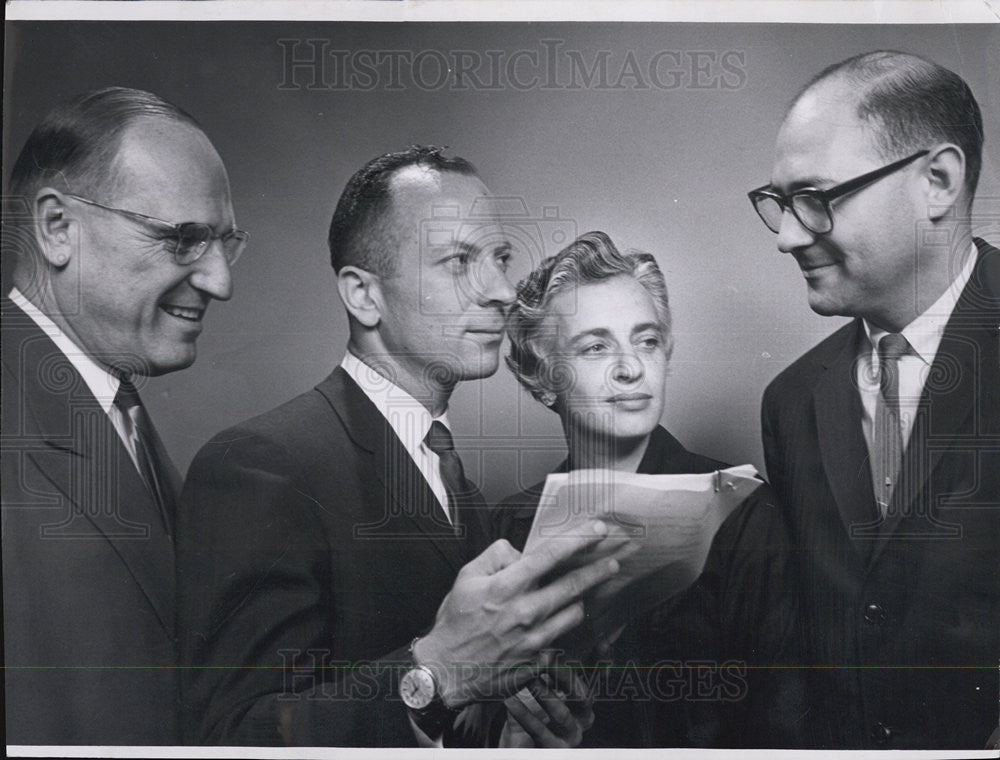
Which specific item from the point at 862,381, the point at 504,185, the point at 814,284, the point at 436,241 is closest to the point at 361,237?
the point at 436,241

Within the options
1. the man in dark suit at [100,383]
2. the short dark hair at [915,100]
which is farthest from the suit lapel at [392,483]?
the short dark hair at [915,100]

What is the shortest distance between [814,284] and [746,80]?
56 cm

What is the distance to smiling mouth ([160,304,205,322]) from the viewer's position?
8.17 feet

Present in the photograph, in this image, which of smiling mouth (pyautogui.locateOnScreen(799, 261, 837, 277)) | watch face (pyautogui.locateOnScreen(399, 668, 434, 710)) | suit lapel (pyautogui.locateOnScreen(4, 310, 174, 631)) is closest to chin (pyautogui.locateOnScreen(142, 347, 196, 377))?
suit lapel (pyautogui.locateOnScreen(4, 310, 174, 631))

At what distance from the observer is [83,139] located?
2502 mm

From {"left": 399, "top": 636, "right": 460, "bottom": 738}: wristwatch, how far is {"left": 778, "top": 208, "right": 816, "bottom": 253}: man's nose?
1.38m

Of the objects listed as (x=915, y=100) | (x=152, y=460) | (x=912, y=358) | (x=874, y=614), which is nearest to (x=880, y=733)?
(x=874, y=614)

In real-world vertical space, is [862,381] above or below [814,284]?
below

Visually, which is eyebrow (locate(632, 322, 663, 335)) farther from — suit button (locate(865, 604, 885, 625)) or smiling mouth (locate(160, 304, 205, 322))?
smiling mouth (locate(160, 304, 205, 322))

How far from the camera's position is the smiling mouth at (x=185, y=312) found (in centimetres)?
249

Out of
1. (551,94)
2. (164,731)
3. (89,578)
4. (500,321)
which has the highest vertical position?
(551,94)

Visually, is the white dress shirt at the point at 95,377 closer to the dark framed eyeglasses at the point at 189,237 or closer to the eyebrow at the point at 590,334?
the dark framed eyeglasses at the point at 189,237

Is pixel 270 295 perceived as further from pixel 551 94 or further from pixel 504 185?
pixel 551 94

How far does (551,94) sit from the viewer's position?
2.51 m
